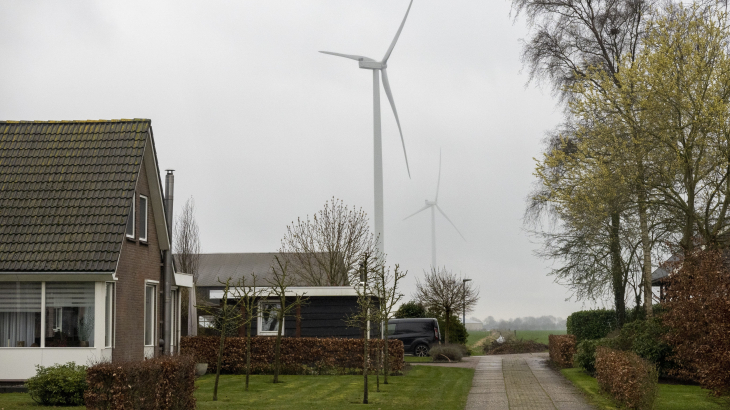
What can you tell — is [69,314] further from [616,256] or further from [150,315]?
[616,256]

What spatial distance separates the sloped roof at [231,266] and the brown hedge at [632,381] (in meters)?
45.2

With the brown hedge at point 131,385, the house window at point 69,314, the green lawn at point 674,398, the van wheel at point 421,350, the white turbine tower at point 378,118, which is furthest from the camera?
the van wheel at point 421,350

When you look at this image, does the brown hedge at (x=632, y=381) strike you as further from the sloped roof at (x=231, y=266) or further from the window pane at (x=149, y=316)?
the sloped roof at (x=231, y=266)

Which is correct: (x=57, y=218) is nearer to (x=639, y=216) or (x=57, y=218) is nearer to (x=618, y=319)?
(x=639, y=216)

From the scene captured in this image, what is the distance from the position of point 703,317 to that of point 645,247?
29.9ft

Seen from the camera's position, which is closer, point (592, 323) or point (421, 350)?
point (421, 350)

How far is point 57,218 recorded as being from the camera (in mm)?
19203

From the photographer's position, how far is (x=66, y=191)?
19.8 meters

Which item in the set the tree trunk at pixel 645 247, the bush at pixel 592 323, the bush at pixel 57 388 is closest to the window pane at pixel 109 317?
the bush at pixel 57 388

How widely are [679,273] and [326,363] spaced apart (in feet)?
41.4

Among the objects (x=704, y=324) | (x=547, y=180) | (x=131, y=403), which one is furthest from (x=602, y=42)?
(x=131, y=403)

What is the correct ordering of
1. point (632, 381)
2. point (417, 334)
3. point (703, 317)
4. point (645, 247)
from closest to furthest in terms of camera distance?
point (632, 381) → point (703, 317) → point (645, 247) → point (417, 334)

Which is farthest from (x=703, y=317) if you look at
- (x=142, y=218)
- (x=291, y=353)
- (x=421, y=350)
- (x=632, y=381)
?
(x=421, y=350)

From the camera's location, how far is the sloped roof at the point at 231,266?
6081 cm
